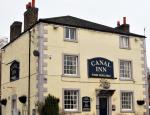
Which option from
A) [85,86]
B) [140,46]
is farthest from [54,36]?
[140,46]

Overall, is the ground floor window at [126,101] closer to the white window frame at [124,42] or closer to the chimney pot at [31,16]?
the white window frame at [124,42]

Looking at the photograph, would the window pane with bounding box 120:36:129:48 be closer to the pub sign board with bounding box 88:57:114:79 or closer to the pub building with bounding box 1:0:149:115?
the pub building with bounding box 1:0:149:115

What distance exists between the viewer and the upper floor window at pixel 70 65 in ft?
80.5

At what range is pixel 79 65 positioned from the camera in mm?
24938

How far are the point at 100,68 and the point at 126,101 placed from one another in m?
3.32

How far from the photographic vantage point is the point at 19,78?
Result: 88.2ft

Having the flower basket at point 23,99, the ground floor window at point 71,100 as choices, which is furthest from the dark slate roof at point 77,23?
the flower basket at point 23,99

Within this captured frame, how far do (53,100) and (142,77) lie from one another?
28.0 ft

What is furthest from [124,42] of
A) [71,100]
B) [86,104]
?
[71,100]

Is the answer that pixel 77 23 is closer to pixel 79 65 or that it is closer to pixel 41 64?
pixel 79 65

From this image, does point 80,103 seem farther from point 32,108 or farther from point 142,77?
point 142,77

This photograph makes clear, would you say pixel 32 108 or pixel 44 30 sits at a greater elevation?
pixel 44 30

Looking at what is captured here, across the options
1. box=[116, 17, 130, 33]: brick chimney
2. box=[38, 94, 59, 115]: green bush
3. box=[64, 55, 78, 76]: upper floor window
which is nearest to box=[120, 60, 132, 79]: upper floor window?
box=[116, 17, 130, 33]: brick chimney

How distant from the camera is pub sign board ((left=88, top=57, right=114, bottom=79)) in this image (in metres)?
25.5
